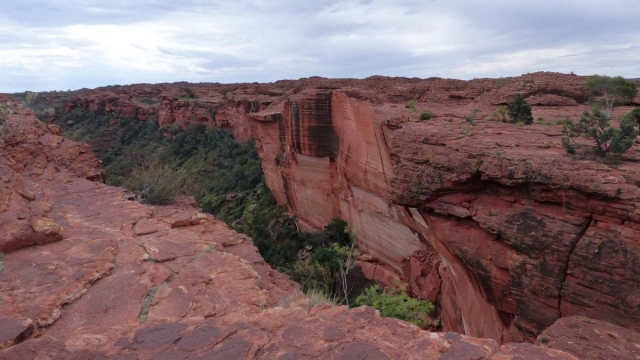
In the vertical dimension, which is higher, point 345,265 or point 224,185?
point 224,185

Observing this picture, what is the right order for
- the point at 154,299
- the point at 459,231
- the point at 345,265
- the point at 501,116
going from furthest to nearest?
the point at 345,265 < the point at 501,116 < the point at 459,231 < the point at 154,299

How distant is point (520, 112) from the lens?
12.0m

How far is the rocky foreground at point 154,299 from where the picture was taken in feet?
12.0

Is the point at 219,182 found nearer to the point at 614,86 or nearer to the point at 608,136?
the point at 614,86

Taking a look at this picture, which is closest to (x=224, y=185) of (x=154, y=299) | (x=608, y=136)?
(x=154, y=299)

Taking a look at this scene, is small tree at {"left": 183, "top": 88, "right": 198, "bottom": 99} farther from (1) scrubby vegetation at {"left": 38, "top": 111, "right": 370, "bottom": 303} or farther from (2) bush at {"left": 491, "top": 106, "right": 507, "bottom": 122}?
(2) bush at {"left": 491, "top": 106, "right": 507, "bottom": 122}

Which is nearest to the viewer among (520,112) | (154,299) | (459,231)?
(154,299)

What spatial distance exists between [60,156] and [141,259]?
24.5 feet

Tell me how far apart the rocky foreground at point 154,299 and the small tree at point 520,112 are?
9.31m

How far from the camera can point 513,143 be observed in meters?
8.88

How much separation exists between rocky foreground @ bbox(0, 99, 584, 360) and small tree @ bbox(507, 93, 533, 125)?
9312mm

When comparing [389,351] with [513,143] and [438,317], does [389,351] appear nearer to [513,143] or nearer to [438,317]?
[513,143]

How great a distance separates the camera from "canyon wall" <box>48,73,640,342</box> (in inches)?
243

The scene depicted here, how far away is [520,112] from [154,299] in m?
11.5
